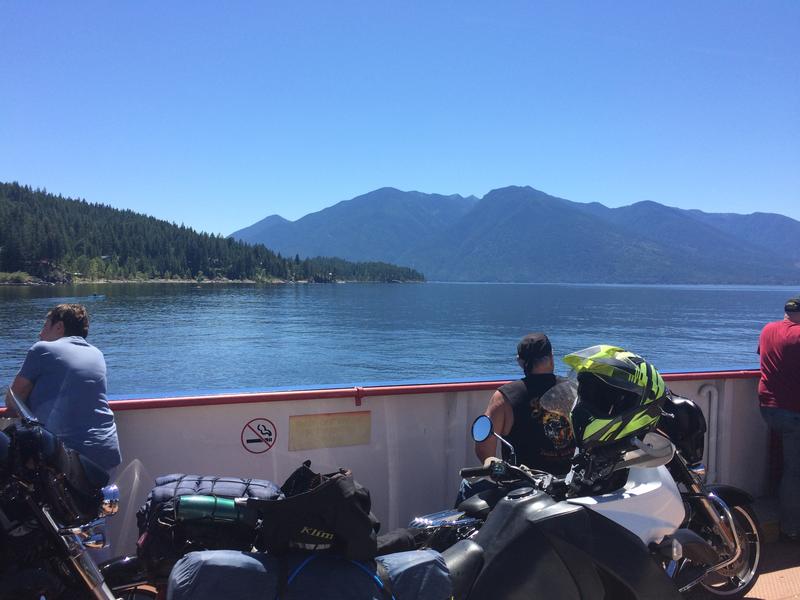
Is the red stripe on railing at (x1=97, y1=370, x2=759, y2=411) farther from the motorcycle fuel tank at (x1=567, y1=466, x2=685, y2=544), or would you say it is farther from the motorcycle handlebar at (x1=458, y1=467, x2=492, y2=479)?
the motorcycle fuel tank at (x1=567, y1=466, x2=685, y2=544)

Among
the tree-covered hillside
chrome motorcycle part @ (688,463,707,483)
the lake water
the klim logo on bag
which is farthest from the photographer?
the tree-covered hillside

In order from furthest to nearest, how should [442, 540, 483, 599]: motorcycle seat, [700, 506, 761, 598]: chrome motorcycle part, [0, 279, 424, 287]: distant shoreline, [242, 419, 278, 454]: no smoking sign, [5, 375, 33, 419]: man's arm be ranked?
[0, 279, 424, 287]: distant shoreline → [242, 419, 278, 454]: no smoking sign → [700, 506, 761, 598]: chrome motorcycle part → [5, 375, 33, 419]: man's arm → [442, 540, 483, 599]: motorcycle seat

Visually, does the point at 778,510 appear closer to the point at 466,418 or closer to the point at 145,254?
the point at 466,418

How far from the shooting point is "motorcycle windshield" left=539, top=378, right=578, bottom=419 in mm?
3494

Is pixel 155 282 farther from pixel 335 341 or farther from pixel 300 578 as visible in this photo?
pixel 300 578

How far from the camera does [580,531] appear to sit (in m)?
2.52

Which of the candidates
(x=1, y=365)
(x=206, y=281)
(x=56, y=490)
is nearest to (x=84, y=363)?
(x=56, y=490)

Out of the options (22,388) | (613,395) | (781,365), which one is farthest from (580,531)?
(781,365)

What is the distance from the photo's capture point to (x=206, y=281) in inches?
6068

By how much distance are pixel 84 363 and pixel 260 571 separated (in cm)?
167

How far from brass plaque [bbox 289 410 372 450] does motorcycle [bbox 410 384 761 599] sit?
125 cm

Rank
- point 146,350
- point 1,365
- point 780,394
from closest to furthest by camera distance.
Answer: point 780,394, point 1,365, point 146,350

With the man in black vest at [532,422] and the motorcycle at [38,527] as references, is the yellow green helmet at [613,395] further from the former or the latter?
the motorcycle at [38,527]

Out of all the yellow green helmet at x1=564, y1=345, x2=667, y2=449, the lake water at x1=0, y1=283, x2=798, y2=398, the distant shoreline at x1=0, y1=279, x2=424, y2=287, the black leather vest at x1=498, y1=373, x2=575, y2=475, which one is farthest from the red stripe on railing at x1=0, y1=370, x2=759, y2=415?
the distant shoreline at x1=0, y1=279, x2=424, y2=287
